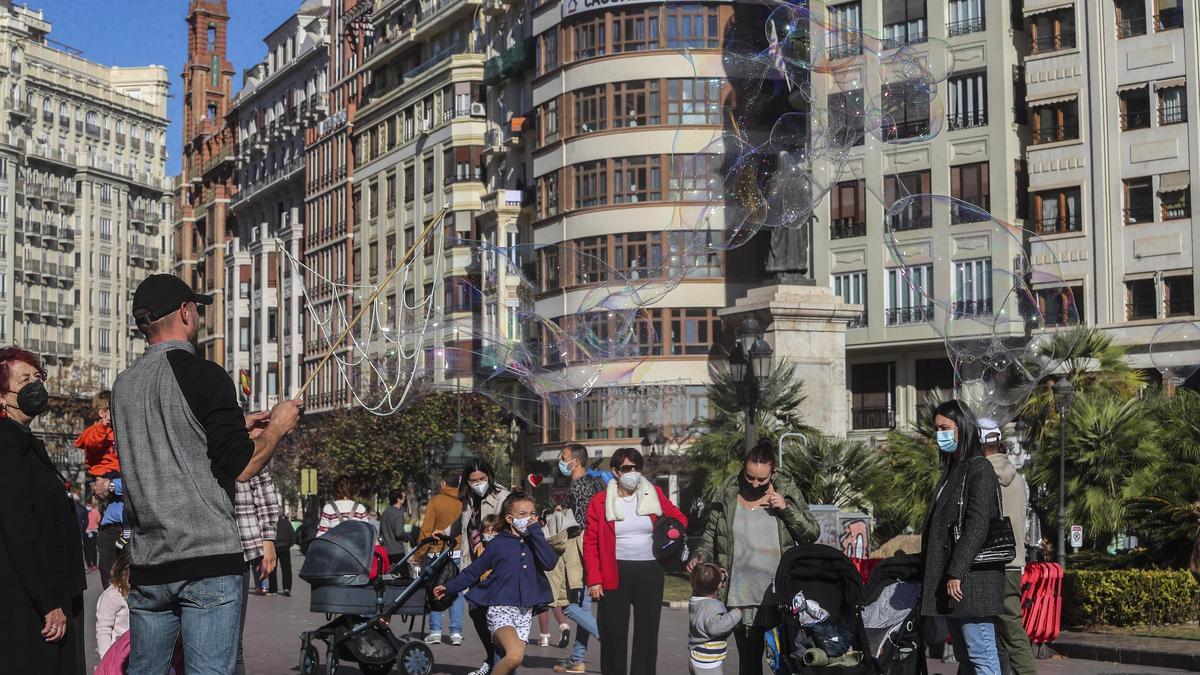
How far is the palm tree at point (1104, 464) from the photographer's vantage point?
23.3m

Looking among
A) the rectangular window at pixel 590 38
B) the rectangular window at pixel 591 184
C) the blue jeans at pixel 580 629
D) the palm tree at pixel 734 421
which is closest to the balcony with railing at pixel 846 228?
the rectangular window at pixel 591 184

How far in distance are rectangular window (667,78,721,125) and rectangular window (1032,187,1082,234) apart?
37.8 feet

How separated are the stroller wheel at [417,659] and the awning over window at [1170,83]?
122ft

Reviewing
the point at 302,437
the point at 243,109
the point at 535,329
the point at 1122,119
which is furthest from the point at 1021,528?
the point at 243,109

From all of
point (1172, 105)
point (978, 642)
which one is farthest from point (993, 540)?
point (1172, 105)

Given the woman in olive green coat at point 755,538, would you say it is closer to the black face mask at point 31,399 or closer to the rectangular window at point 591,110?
the black face mask at point 31,399

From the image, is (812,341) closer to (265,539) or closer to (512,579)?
(512,579)

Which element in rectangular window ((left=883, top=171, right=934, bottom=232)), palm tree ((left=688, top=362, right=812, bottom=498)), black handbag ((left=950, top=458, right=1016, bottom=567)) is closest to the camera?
black handbag ((left=950, top=458, right=1016, bottom=567))

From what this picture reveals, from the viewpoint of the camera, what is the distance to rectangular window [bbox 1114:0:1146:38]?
1933 inches

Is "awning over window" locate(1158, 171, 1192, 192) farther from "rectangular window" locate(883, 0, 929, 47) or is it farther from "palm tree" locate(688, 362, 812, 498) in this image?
"palm tree" locate(688, 362, 812, 498)

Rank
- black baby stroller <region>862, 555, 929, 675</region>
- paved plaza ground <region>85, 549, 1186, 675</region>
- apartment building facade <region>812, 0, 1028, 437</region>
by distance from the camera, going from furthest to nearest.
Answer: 1. apartment building facade <region>812, 0, 1028, 437</region>
2. paved plaza ground <region>85, 549, 1186, 675</region>
3. black baby stroller <region>862, 555, 929, 675</region>

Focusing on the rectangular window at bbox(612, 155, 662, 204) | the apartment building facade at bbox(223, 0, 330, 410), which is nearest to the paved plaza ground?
the rectangular window at bbox(612, 155, 662, 204)

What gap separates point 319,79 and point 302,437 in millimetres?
22940

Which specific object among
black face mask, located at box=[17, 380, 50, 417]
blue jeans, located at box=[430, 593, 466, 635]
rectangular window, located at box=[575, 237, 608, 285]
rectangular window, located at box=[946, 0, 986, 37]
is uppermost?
rectangular window, located at box=[946, 0, 986, 37]
